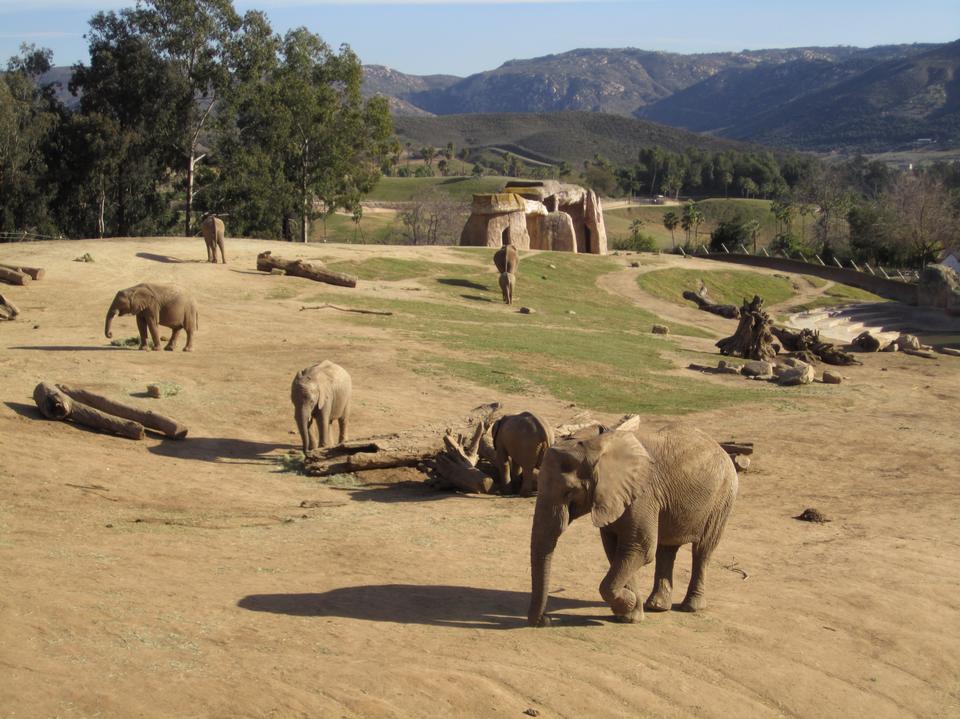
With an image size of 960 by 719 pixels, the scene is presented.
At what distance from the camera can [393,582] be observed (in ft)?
35.9

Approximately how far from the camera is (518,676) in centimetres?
836

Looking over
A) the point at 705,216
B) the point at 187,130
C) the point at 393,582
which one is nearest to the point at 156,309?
the point at 393,582

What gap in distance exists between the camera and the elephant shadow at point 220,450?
16.7m

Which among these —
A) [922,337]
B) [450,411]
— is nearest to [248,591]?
[450,411]

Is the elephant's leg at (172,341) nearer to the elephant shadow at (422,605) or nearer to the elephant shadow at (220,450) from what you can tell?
the elephant shadow at (220,450)

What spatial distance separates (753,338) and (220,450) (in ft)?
65.1

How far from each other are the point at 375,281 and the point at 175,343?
17.0 meters

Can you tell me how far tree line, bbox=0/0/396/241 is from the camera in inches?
2164

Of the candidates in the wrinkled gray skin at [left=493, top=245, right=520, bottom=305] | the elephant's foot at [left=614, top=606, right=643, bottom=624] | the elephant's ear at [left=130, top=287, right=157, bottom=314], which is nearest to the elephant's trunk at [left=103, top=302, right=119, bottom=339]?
the elephant's ear at [left=130, top=287, right=157, bottom=314]

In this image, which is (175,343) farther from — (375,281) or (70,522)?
(375,281)

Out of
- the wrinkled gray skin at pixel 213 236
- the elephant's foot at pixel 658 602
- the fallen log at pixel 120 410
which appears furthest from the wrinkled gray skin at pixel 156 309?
the elephant's foot at pixel 658 602

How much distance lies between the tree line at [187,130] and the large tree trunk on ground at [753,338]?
3143 cm

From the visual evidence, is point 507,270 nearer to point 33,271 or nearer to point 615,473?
point 33,271

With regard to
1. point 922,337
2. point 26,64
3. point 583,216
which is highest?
point 26,64
